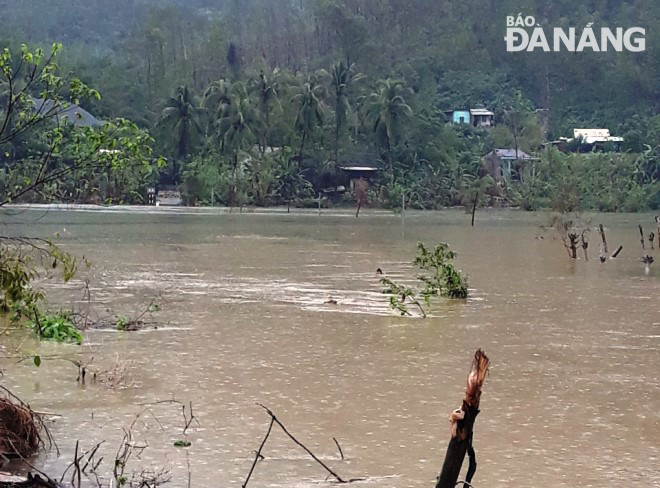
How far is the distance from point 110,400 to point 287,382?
6.12 feet

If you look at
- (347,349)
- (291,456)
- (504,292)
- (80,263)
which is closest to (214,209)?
(80,263)

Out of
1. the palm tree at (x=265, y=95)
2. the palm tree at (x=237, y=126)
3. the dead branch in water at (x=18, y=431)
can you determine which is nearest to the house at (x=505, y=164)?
the palm tree at (x=265, y=95)

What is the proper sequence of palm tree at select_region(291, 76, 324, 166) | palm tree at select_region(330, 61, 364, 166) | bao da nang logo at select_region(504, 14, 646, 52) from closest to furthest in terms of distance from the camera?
palm tree at select_region(291, 76, 324, 166)
palm tree at select_region(330, 61, 364, 166)
bao da nang logo at select_region(504, 14, 646, 52)

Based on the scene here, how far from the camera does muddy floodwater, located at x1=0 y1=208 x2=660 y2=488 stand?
7.59 metres

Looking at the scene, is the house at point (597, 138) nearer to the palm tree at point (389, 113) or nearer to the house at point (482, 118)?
the house at point (482, 118)

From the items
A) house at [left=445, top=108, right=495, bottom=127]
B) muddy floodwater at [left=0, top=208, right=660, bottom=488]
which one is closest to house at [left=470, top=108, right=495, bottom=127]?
house at [left=445, top=108, right=495, bottom=127]

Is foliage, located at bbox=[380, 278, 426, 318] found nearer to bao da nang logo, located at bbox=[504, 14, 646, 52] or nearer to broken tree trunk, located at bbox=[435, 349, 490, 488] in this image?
broken tree trunk, located at bbox=[435, 349, 490, 488]

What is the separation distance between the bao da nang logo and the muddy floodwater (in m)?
65.9

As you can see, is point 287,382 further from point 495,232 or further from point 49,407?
point 495,232

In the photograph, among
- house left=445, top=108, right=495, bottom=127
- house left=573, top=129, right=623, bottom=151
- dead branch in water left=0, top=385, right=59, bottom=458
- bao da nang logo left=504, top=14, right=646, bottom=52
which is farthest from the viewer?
bao da nang logo left=504, top=14, right=646, bottom=52

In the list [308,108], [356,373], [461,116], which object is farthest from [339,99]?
[356,373]

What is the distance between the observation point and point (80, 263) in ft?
73.5

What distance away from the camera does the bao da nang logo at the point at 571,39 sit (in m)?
85.4

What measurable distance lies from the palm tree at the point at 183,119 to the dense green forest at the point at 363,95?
0.09m
